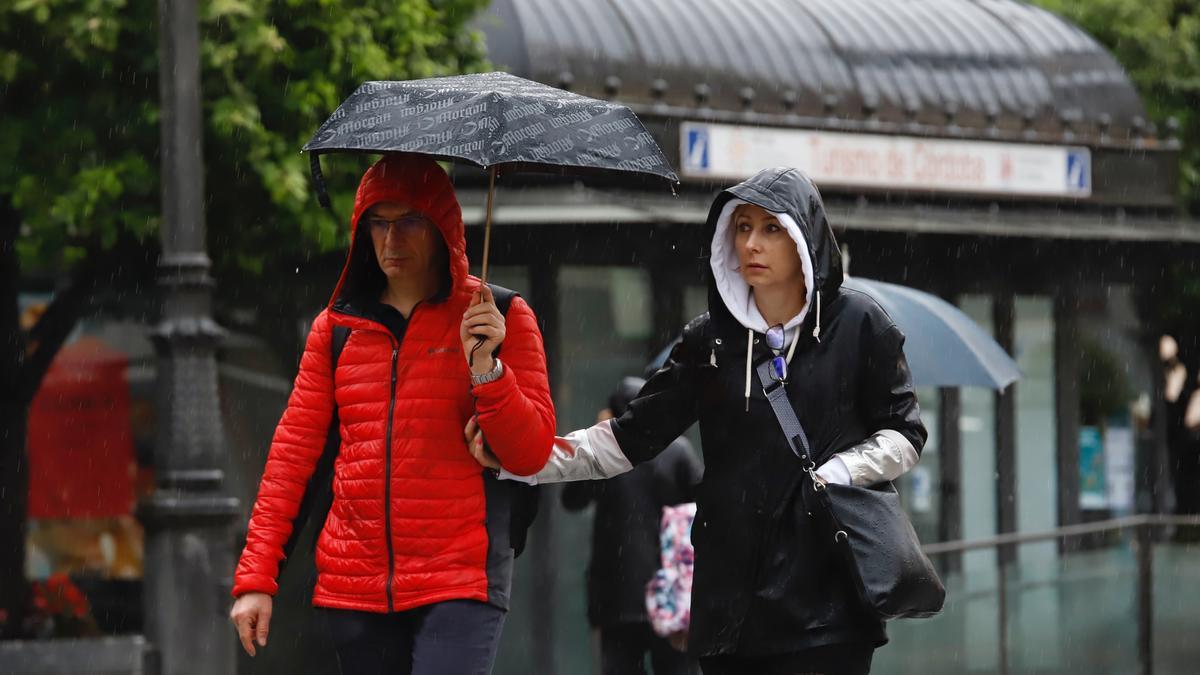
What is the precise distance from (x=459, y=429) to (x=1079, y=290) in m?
14.3

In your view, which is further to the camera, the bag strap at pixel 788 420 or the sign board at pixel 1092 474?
the sign board at pixel 1092 474

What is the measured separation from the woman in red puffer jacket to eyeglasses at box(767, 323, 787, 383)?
541mm

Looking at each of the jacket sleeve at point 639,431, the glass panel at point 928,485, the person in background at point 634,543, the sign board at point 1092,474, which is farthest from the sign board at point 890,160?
the jacket sleeve at point 639,431

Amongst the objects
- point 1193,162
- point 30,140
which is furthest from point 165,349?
point 1193,162

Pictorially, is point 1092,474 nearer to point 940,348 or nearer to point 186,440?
point 940,348

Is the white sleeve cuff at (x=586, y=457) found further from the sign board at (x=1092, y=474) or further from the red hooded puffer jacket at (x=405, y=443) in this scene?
the sign board at (x=1092, y=474)

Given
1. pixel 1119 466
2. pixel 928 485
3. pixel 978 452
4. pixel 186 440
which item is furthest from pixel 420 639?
pixel 1119 466

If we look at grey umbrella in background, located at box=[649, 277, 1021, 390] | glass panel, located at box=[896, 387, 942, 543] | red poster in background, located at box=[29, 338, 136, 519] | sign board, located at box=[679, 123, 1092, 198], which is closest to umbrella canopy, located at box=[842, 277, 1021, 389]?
grey umbrella in background, located at box=[649, 277, 1021, 390]

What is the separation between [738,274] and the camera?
4543 millimetres

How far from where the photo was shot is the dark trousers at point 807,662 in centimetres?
426

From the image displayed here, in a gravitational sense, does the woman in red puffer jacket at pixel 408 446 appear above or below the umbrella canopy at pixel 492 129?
below

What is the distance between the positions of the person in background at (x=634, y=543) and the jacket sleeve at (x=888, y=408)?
4.42 meters

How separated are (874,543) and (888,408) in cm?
33

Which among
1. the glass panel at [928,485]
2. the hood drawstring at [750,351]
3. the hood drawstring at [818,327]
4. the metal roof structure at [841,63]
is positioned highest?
the metal roof structure at [841,63]
